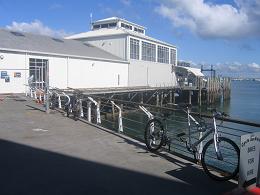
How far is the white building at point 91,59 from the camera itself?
1092 inches

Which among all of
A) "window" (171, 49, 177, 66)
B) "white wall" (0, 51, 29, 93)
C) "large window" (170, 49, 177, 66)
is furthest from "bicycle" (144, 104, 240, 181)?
"window" (171, 49, 177, 66)

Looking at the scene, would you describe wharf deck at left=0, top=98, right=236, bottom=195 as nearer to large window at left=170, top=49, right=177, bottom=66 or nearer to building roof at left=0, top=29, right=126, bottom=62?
building roof at left=0, top=29, right=126, bottom=62

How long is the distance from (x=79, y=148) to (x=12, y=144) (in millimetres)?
1616

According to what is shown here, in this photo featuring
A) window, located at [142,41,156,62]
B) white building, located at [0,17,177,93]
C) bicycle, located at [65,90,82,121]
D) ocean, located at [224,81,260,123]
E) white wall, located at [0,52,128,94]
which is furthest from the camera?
window, located at [142,41,156,62]

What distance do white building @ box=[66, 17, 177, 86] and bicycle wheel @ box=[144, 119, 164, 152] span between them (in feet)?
112

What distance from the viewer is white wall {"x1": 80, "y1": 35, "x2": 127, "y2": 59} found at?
42250 mm

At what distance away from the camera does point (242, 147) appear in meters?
5.03

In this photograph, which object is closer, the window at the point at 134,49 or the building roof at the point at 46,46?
the building roof at the point at 46,46

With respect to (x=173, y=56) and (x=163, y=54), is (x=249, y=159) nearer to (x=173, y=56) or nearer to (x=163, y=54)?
(x=163, y=54)

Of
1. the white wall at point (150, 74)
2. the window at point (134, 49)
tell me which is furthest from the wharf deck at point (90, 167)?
the window at point (134, 49)

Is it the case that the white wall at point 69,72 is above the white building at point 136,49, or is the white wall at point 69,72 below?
below

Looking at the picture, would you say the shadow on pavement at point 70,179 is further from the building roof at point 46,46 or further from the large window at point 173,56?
the large window at point 173,56

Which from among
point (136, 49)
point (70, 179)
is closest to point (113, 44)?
point (136, 49)

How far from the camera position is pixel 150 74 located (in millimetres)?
46594
